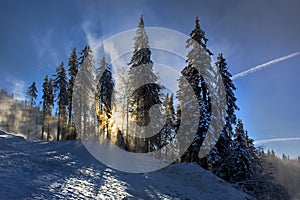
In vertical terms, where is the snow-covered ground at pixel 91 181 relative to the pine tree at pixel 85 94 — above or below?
below

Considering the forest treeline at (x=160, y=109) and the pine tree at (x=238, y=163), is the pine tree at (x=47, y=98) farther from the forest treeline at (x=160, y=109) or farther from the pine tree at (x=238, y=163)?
the pine tree at (x=238, y=163)

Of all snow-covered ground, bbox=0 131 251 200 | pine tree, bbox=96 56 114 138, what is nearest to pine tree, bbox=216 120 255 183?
snow-covered ground, bbox=0 131 251 200

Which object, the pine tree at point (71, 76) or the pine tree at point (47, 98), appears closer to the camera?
the pine tree at point (71, 76)

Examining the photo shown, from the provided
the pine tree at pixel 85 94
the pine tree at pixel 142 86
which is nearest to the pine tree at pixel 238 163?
the pine tree at pixel 142 86

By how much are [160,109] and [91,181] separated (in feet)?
62.4

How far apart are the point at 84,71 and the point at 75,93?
150 inches

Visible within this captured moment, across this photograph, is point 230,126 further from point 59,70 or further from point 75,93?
point 59,70

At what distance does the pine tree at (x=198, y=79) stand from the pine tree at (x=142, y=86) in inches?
167

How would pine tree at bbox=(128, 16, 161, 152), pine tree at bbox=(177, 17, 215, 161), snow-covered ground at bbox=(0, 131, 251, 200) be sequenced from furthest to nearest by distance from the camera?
1. pine tree at bbox=(128, 16, 161, 152)
2. pine tree at bbox=(177, 17, 215, 161)
3. snow-covered ground at bbox=(0, 131, 251, 200)

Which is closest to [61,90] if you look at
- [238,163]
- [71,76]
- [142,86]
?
[71,76]

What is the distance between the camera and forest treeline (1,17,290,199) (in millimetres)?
19156

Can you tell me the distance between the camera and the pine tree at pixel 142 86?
2766cm

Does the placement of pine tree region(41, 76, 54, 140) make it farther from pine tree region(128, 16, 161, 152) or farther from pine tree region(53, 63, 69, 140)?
pine tree region(128, 16, 161, 152)

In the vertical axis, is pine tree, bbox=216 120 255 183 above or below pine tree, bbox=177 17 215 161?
below
